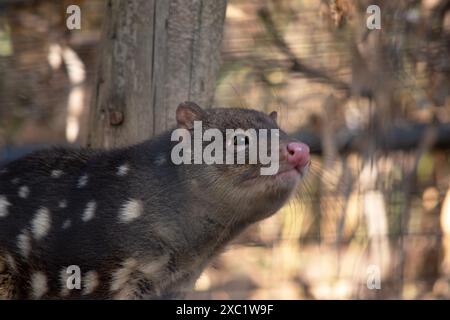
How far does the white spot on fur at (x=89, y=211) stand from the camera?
3848 mm

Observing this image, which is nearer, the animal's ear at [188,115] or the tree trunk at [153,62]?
the animal's ear at [188,115]

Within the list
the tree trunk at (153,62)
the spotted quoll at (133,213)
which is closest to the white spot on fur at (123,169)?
the spotted quoll at (133,213)

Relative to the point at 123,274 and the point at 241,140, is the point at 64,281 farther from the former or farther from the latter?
the point at 241,140

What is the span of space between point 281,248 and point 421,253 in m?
0.90

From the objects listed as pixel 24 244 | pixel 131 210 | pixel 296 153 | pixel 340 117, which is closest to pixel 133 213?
pixel 131 210

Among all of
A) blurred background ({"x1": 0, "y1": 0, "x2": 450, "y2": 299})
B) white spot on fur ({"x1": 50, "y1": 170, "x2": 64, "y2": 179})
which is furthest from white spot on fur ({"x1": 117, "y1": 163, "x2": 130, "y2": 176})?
blurred background ({"x1": 0, "y1": 0, "x2": 450, "y2": 299})

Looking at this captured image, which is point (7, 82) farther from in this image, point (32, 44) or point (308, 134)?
point (308, 134)

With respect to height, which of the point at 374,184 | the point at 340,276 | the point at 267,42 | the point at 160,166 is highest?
the point at 267,42

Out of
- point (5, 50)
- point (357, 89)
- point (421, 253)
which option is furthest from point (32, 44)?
point (421, 253)

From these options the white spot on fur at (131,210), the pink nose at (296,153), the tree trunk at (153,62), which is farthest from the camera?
the tree trunk at (153,62)

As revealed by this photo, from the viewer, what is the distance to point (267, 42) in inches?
231

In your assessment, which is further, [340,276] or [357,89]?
[340,276]

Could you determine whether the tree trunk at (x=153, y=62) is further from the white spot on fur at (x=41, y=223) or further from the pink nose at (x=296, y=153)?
the pink nose at (x=296, y=153)

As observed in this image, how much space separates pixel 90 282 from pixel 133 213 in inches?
12.7
